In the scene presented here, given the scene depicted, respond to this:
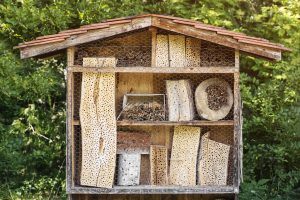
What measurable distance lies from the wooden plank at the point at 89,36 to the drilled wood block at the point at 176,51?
40 cm

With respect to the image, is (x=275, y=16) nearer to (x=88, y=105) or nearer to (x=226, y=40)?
(x=226, y=40)

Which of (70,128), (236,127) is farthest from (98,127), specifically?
(236,127)

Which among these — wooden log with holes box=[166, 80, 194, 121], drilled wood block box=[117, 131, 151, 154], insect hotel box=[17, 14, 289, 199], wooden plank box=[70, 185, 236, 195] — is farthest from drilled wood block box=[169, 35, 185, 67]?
wooden plank box=[70, 185, 236, 195]

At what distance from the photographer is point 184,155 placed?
17.2 feet

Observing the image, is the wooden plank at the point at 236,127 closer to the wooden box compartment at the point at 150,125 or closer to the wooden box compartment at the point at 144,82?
the wooden box compartment at the point at 150,125

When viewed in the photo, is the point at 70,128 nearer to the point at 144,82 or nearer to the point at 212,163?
the point at 144,82

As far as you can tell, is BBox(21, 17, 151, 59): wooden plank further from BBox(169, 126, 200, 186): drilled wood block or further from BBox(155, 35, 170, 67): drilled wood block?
BBox(169, 126, 200, 186): drilled wood block

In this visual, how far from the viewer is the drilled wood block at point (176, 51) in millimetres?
5129

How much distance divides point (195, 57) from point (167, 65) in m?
0.29

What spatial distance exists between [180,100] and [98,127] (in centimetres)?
83

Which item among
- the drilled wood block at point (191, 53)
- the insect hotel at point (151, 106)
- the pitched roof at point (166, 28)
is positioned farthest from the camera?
the drilled wood block at point (191, 53)

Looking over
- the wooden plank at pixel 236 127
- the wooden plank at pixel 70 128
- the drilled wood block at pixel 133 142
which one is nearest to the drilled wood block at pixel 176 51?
the wooden plank at pixel 236 127

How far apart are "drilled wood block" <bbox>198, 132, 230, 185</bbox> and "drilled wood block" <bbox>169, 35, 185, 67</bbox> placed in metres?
0.81

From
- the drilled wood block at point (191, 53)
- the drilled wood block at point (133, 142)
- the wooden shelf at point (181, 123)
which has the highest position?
the drilled wood block at point (191, 53)
